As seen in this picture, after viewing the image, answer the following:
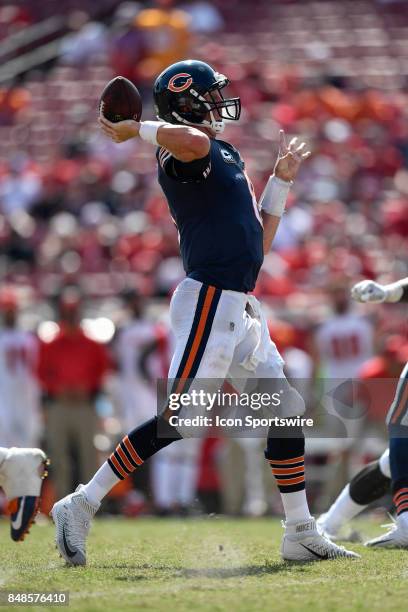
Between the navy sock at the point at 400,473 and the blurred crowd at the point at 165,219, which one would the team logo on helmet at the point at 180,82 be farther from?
the blurred crowd at the point at 165,219

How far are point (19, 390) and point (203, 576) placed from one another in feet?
18.8

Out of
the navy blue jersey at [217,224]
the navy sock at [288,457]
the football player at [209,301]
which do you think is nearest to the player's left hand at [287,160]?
the football player at [209,301]

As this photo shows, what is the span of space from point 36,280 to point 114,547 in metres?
6.79

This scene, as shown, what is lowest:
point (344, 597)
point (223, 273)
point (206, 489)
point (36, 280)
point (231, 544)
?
point (206, 489)

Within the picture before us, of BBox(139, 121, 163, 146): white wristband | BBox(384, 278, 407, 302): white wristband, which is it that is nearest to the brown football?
BBox(139, 121, 163, 146): white wristband

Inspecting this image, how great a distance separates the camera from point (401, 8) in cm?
1803

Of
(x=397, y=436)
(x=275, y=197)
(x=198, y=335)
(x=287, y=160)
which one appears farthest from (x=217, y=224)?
(x=397, y=436)

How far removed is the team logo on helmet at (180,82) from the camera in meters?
4.92

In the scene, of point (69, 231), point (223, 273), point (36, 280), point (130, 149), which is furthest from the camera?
point (130, 149)

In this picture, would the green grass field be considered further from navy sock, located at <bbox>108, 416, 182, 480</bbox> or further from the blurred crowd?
the blurred crowd

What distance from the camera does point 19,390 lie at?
9.94 meters

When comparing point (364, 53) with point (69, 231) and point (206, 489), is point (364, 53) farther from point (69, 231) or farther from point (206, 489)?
point (206, 489)

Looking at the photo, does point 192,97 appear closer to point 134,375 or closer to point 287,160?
point 287,160

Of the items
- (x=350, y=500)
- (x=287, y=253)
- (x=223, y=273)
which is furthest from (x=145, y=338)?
(x=223, y=273)
